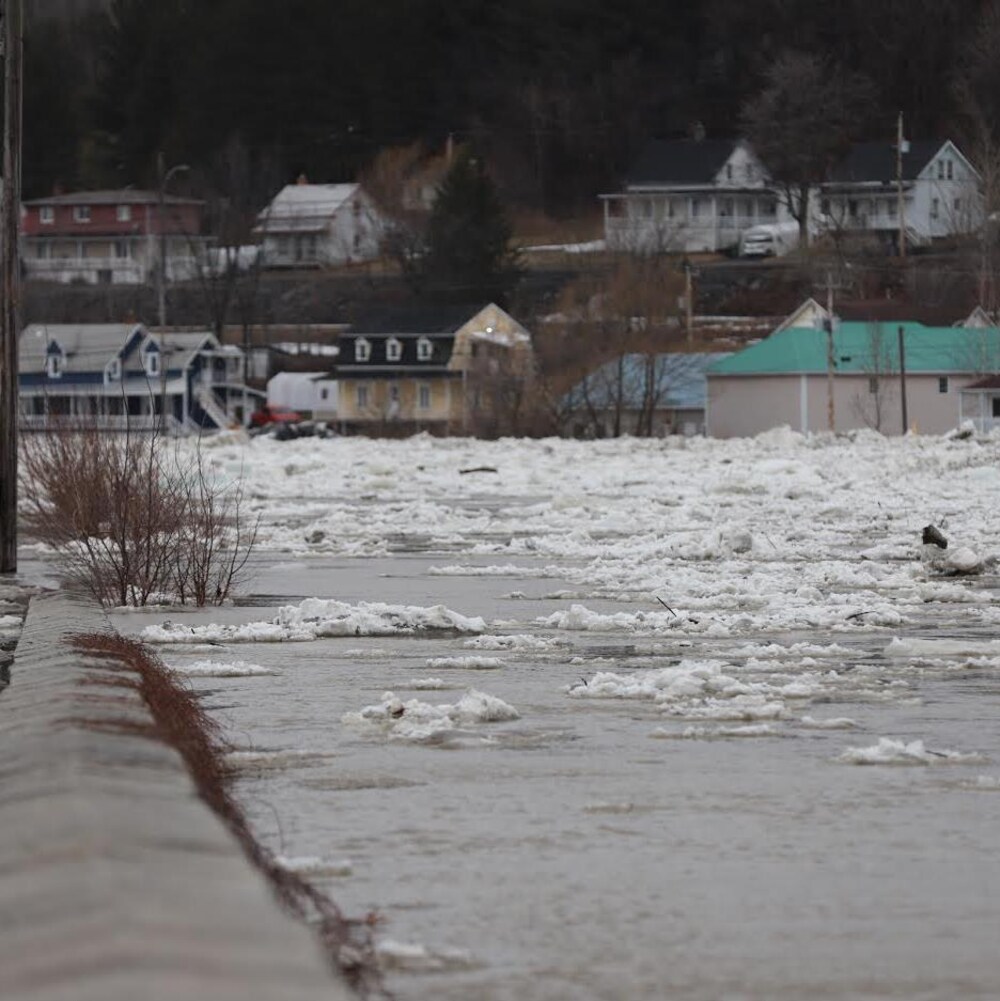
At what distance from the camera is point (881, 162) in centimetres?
11369

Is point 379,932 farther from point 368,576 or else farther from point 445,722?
point 368,576

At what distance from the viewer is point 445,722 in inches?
467

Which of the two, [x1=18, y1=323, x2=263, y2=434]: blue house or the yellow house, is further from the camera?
[x1=18, y1=323, x2=263, y2=434]: blue house

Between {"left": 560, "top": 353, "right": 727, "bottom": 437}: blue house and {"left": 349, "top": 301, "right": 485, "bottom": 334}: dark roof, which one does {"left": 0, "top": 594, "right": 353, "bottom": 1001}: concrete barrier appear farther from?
{"left": 349, "top": 301, "right": 485, "bottom": 334}: dark roof

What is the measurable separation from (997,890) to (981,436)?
55.8 meters

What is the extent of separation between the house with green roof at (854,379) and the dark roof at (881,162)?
1147 inches

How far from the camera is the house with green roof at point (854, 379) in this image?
266 ft

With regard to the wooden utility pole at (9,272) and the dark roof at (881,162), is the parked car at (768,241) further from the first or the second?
the wooden utility pole at (9,272)

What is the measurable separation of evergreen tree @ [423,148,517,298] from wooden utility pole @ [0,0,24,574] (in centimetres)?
8482

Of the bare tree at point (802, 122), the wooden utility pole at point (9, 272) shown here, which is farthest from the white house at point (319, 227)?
the wooden utility pole at point (9, 272)

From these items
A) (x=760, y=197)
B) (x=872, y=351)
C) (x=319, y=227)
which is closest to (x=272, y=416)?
(x=872, y=351)

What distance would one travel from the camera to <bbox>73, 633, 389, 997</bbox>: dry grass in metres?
7.19

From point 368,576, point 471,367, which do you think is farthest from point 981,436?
point 368,576

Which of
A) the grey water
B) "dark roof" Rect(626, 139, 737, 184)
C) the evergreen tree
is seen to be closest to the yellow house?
the evergreen tree
